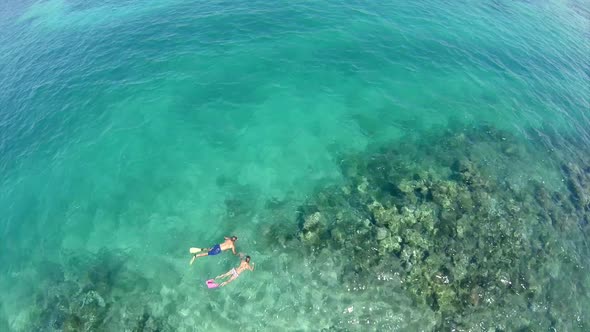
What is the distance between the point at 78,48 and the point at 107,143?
962 inches

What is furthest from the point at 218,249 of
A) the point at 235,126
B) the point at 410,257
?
the point at 235,126

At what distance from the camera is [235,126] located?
4391 cm

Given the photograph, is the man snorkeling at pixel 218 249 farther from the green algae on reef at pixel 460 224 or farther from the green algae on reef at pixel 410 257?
the green algae on reef at pixel 460 224

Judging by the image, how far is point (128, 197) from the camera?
37.0m

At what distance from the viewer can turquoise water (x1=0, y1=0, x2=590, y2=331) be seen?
2983 centimetres

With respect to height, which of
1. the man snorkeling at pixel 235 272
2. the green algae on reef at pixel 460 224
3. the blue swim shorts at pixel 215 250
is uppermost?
the green algae on reef at pixel 460 224

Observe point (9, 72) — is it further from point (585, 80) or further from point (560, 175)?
point (585, 80)

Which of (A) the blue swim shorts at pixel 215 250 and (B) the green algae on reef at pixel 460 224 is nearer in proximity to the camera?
(B) the green algae on reef at pixel 460 224

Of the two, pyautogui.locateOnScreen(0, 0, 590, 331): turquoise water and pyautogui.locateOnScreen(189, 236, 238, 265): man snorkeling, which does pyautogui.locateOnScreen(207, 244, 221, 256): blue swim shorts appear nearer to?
pyautogui.locateOnScreen(189, 236, 238, 265): man snorkeling

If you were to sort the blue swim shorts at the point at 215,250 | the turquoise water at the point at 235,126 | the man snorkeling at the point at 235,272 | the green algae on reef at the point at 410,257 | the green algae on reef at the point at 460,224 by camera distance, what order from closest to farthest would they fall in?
the green algae on reef at the point at 410,257
the green algae on reef at the point at 460,224
the turquoise water at the point at 235,126
the man snorkeling at the point at 235,272
the blue swim shorts at the point at 215,250

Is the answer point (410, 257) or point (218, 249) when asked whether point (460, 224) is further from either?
point (218, 249)

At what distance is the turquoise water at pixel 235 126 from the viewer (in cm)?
2983

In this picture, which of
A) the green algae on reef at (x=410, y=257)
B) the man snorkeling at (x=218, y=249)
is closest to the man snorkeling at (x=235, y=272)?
the green algae on reef at (x=410, y=257)

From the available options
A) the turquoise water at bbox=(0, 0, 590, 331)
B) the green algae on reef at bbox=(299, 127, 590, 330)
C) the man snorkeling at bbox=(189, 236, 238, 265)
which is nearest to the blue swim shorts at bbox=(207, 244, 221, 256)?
the man snorkeling at bbox=(189, 236, 238, 265)
